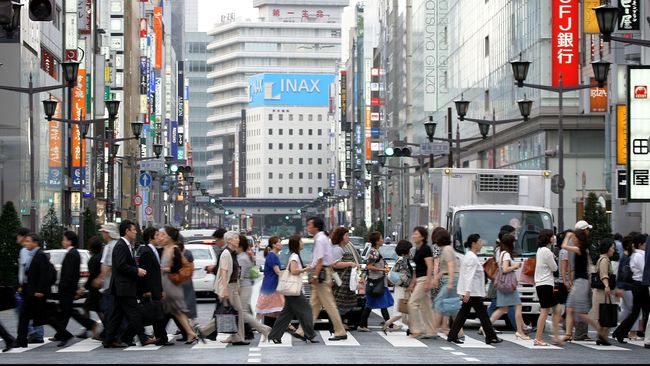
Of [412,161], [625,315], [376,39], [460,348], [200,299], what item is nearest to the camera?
[460,348]

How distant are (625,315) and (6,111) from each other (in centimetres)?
4266

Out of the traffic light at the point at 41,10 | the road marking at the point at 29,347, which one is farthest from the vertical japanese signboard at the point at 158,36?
the traffic light at the point at 41,10

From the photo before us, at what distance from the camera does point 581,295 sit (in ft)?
67.8

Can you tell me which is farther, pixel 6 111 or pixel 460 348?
pixel 6 111

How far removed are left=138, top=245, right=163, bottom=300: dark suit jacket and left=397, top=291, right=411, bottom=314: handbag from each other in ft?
14.9

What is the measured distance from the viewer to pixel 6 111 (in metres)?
60.0

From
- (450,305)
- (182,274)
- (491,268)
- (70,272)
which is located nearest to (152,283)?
(182,274)

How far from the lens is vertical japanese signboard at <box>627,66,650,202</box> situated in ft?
80.2

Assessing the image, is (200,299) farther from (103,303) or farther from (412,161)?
(412,161)

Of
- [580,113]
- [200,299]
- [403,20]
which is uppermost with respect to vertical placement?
[403,20]

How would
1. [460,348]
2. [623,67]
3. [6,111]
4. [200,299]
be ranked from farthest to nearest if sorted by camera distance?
1. [6,111]
2. [623,67]
3. [200,299]
4. [460,348]

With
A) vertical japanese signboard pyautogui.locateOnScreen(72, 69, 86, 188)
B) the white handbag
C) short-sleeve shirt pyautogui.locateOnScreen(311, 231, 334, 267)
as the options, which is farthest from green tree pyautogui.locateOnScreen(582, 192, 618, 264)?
vertical japanese signboard pyautogui.locateOnScreen(72, 69, 86, 188)

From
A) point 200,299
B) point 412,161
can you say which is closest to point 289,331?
point 200,299

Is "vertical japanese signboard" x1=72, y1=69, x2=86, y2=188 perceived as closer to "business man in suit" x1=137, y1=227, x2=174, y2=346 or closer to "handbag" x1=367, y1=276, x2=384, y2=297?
"handbag" x1=367, y1=276, x2=384, y2=297
